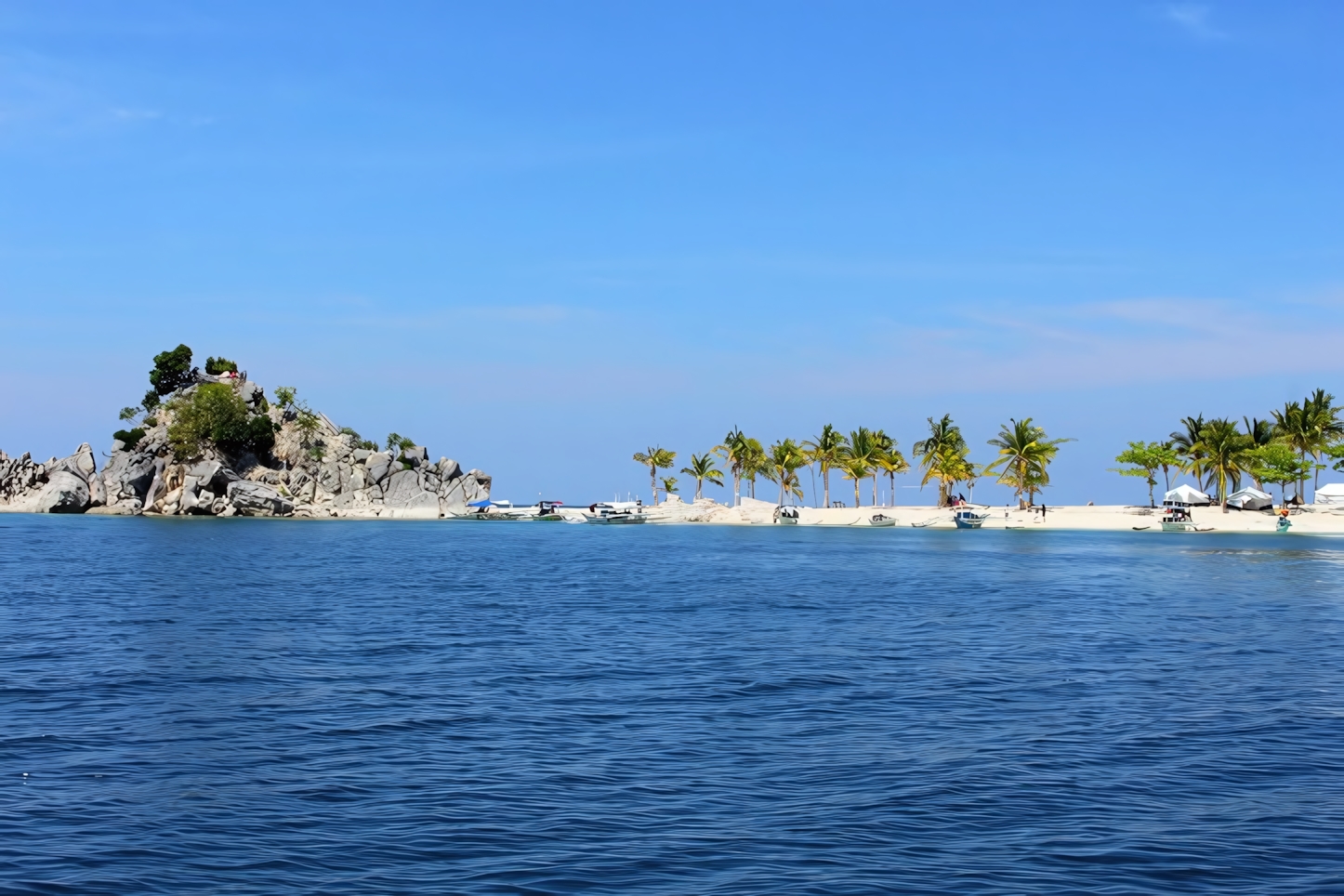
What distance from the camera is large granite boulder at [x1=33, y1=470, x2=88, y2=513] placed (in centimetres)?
16612

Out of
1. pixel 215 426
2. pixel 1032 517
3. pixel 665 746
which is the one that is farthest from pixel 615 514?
pixel 665 746

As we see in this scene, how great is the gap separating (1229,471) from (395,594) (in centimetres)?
12455

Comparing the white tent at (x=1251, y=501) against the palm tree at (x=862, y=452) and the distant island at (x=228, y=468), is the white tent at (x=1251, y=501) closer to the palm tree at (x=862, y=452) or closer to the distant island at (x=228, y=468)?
the palm tree at (x=862, y=452)

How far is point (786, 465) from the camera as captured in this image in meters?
188

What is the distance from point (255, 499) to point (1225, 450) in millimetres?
133053

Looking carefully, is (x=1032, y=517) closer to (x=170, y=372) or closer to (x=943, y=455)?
(x=943, y=455)

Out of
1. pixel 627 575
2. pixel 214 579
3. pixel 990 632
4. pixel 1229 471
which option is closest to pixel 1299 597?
pixel 990 632

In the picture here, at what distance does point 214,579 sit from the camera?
58.2 metres

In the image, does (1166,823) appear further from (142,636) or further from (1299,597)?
(1299,597)

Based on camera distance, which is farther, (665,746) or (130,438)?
(130,438)

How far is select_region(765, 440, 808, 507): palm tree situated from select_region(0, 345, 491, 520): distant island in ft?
177

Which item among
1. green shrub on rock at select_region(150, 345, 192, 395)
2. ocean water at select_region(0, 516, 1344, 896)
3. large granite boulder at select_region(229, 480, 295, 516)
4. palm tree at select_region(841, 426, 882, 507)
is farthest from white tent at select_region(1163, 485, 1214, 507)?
green shrub on rock at select_region(150, 345, 192, 395)

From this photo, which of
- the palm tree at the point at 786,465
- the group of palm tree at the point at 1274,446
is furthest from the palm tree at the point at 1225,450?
the palm tree at the point at 786,465

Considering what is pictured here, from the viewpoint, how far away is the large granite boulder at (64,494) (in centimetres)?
16612
